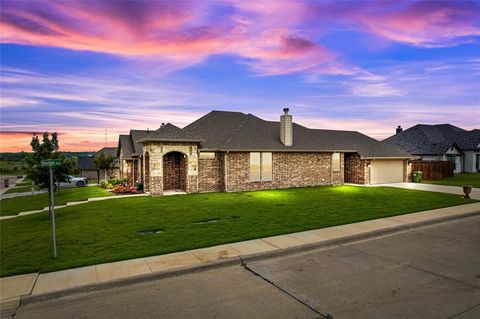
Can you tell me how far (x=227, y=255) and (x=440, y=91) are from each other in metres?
30.5

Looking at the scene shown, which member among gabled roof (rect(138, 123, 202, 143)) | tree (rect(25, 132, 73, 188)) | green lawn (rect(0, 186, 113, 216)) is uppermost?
gabled roof (rect(138, 123, 202, 143))

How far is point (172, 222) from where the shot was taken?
41.0ft

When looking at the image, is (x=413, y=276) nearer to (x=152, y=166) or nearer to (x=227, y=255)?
(x=227, y=255)

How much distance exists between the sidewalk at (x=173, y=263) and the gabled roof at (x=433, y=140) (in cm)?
3623

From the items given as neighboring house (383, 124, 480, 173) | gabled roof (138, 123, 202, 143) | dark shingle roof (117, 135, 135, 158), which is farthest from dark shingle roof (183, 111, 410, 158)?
neighboring house (383, 124, 480, 173)

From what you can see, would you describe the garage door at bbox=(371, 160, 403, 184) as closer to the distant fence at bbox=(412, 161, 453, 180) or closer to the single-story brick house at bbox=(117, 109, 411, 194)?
the single-story brick house at bbox=(117, 109, 411, 194)

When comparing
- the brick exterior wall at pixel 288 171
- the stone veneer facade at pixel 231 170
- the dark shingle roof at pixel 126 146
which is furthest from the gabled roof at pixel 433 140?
the dark shingle roof at pixel 126 146

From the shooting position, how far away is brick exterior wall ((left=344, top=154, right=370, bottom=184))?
28.1 metres

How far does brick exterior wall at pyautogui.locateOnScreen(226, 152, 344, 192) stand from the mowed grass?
8.90 feet

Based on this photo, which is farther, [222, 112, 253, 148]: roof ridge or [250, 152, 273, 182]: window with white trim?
[250, 152, 273, 182]: window with white trim

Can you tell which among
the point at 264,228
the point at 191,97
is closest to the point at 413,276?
the point at 264,228

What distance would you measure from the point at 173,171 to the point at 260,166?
6.71 m

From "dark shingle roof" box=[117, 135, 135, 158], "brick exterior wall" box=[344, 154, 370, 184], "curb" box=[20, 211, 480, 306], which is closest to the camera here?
"curb" box=[20, 211, 480, 306]

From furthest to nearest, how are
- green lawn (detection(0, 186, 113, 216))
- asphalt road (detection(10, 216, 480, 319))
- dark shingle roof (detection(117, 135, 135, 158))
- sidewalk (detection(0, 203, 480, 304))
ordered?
1. dark shingle roof (detection(117, 135, 135, 158))
2. green lawn (detection(0, 186, 113, 216))
3. sidewalk (detection(0, 203, 480, 304))
4. asphalt road (detection(10, 216, 480, 319))
